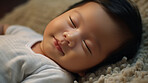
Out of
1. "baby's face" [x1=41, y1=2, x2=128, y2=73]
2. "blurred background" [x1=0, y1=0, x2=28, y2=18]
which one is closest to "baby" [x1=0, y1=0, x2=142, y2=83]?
"baby's face" [x1=41, y1=2, x2=128, y2=73]

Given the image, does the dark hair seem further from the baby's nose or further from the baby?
the baby's nose

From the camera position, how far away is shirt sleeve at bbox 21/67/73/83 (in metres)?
0.73

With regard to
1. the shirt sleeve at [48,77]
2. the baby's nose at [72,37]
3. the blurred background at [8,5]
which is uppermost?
the baby's nose at [72,37]

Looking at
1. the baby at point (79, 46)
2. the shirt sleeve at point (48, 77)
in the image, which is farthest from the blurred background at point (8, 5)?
the shirt sleeve at point (48, 77)

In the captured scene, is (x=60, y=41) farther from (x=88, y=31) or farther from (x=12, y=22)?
(x=12, y=22)

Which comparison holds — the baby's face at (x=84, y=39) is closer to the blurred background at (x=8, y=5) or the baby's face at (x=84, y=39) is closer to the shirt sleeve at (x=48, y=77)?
the shirt sleeve at (x=48, y=77)

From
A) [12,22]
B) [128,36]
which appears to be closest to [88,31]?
[128,36]

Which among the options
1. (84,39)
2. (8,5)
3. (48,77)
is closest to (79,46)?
(84,39)

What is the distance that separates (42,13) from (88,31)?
2.07 ft

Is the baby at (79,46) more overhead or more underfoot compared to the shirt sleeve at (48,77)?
more overhead

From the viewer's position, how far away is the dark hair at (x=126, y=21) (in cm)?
77

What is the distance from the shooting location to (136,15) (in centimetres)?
80

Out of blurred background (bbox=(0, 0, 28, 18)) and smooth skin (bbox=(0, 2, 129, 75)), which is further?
blurred background (bbox=(0, 0, 28, 18))

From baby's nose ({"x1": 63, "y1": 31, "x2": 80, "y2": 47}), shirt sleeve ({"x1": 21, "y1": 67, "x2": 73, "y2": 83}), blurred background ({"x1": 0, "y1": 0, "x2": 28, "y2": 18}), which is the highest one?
baby's nose ({"x1": 63, "y1": 31, "x2": 80, "y2": 47})
